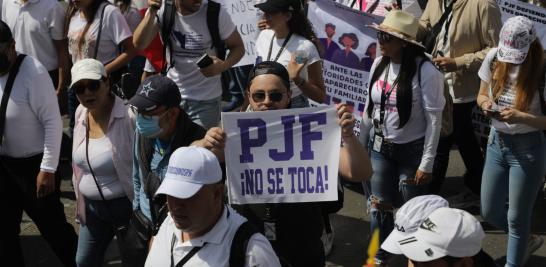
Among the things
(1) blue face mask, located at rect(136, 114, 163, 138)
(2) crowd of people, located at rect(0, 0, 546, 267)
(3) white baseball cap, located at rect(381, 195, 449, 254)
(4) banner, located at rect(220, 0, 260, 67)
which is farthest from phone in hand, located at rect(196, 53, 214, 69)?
(3) white baseball cap, located at rect(381, 195, 449, 254)

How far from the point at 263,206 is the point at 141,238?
735mm

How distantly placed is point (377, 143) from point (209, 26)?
159cm

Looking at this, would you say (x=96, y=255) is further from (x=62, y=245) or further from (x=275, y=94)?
(x=275, y=94)

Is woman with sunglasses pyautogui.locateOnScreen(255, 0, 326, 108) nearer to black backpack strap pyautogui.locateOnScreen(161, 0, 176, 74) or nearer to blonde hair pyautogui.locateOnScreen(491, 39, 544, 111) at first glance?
black backpack strap pyautogui.locateOnScreen(161, 0, 176, 74)

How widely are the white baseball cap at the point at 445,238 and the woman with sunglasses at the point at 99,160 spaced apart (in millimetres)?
2203

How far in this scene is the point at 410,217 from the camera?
303cm

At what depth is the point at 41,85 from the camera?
4.88 m

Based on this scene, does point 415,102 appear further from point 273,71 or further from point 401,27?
point 273,71

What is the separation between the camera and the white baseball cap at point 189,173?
309cm

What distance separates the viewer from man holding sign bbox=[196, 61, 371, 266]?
12.7 feet

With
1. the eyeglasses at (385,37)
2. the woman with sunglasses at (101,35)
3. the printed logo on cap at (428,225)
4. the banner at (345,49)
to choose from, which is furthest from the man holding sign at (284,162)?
the woman with sunglasses at (101,35)

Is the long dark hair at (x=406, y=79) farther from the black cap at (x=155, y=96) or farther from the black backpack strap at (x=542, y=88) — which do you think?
the black cap at (x=155, y=96)

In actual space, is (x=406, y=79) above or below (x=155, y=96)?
below

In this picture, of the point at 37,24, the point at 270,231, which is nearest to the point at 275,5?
the point at 270,231
